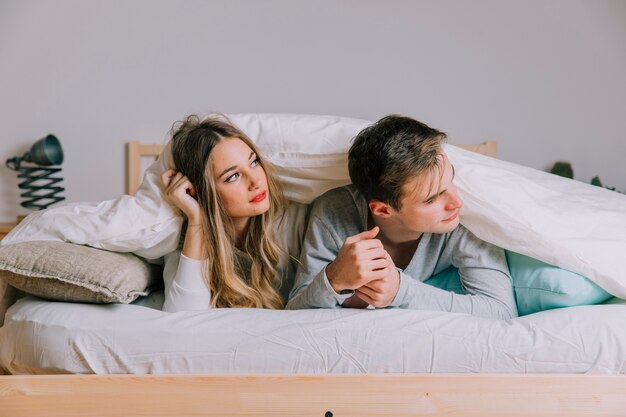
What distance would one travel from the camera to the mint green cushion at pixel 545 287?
54.0 inches

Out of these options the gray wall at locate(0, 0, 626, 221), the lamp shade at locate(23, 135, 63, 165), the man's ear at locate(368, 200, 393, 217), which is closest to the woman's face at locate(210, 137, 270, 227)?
the man's ear at locate(368, 200, 393, 217)

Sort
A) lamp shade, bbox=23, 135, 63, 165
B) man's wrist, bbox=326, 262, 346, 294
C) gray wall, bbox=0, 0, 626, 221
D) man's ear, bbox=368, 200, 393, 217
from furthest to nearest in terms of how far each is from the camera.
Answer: gray wall, bbox=0, 0, 626, 221, lamp shade, bbox=23, 135, 63, 165, man's ear, bbox=368, 200, 393, 217, man's wrist, bbox=326, 262, 346, 294

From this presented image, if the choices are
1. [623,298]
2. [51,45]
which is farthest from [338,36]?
[623,298]

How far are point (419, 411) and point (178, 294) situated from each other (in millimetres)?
558

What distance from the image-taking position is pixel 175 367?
129 cm

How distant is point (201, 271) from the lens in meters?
1.52

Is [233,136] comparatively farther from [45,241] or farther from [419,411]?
[419,411]

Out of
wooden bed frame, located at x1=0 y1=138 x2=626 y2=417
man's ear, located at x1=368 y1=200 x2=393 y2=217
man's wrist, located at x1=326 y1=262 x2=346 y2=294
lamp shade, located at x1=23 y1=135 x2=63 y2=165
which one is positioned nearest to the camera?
wooden bed frame, located at x1=0 y1=138 x2=626 y2=417

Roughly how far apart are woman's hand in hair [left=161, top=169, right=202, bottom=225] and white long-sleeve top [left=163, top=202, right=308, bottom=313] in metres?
0.09

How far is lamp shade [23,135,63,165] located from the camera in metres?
2.74

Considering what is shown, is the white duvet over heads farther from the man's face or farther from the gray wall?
the gray wall

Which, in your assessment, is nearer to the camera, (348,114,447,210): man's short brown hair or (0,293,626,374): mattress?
(0,293,626,374): mattress

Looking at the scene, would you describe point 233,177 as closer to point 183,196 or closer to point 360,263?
point 183,196

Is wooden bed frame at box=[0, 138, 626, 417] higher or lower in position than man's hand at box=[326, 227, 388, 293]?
lower
